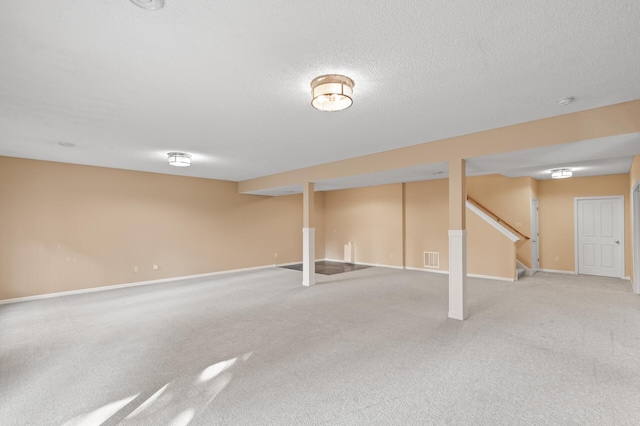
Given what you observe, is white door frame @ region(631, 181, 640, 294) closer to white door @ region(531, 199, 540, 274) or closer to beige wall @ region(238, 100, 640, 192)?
white door @ region(531, 199, 540, 274)

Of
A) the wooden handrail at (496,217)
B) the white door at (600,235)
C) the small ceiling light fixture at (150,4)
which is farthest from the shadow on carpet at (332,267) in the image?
the small ceiling light fixture at (150,4)

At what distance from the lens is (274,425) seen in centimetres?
206

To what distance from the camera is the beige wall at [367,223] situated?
29.4 feet

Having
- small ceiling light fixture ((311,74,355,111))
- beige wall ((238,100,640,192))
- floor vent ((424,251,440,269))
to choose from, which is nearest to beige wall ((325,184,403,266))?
floor vent ((424,251,440,269))

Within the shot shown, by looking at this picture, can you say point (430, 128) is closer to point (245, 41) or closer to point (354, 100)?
point (354, 100)

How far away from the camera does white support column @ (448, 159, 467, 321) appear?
427cm

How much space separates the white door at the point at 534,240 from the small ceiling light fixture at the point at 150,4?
28.8ft

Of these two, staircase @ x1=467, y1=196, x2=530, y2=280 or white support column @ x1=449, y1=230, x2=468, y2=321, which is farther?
staircase @ x1=467, y1=196, x2=530, y2=280

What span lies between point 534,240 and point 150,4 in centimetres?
922

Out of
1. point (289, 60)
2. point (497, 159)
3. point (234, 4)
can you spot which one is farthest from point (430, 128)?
point (234, 4)

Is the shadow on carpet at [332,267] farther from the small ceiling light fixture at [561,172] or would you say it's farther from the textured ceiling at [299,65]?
the small ceiling light fixture at [561,172]

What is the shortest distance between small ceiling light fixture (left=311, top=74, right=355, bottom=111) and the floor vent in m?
6.48

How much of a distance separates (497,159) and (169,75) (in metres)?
4.32

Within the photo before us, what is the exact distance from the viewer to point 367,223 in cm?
972
